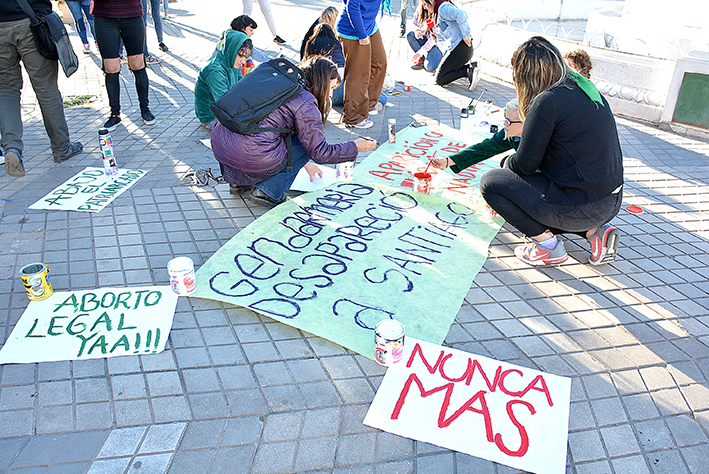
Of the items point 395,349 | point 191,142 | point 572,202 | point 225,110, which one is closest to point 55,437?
point 395,349

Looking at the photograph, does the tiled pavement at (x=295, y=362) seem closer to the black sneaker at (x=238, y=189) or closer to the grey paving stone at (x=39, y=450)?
the grey paving stone at (x=39, y=450)

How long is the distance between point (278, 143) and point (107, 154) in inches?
67.3

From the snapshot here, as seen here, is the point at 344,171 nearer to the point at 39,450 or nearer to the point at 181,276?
the point at 181,276

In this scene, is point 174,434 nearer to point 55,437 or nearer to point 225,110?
point 55,437

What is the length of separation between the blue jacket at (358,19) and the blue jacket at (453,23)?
6.75 ft

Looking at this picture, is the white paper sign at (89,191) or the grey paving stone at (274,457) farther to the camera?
the white paper sign at (89,191)

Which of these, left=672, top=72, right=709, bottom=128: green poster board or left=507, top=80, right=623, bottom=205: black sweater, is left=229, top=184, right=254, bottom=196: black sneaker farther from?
left=672, top=72, right=709, bottom=128: green poster board

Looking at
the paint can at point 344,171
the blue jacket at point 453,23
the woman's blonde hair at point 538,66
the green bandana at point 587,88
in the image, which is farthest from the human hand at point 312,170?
the blue jacket at point 453,23

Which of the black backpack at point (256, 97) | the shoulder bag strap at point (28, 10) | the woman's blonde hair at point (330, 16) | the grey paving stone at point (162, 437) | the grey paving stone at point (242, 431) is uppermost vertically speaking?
the shoulder bag strap at point (28, 10)

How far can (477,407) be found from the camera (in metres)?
2.33

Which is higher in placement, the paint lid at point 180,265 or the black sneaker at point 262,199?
the paint lid at point 180,265

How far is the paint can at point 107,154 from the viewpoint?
4.45m

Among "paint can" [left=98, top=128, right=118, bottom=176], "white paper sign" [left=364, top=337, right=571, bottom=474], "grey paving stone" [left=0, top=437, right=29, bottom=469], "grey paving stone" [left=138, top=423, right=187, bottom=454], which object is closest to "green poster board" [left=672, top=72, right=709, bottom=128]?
"white paper sign" [left=364, top=337, right=571, bottom=474]

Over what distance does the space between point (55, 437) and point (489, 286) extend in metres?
2.46
